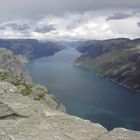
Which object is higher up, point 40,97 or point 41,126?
point 41,126

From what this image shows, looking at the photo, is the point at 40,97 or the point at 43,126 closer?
the point at 43,126

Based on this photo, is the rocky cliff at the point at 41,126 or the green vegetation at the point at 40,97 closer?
the rocky cliff at the point at 41,126

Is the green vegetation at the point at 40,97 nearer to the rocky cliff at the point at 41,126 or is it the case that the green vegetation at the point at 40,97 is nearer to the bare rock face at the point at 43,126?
the rocky cliff at the point at 41,126

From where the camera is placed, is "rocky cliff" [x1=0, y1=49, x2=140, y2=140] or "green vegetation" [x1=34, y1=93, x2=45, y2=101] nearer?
"rocky cliff" [x1=0, y1=49, x2=140, y2=140]

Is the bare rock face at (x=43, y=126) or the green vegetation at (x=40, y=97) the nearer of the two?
the bare rock face at (x=43, y=126)

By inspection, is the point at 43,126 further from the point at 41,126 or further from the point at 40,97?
the point at 40,97

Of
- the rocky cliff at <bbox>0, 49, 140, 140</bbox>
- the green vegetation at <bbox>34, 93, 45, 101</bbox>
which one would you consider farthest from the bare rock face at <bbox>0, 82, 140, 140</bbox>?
the green vegetation at <bbox>34, 93, 45, 101</bbox>

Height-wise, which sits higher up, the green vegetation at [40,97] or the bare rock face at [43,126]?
the bare rock face at [43,126]

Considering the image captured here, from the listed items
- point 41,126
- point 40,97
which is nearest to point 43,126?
point 41,126

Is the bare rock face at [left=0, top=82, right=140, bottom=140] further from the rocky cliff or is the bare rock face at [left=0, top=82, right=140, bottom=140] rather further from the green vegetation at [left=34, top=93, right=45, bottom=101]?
the green vegetation at [left=34, top=93, right=45, bottom=101]

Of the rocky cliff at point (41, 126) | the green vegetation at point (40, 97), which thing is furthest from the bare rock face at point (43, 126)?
the green vegetation at point (40, 97)

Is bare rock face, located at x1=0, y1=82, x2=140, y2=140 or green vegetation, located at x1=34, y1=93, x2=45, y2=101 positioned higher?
bare rock face, located at x1=0, y1=82, x2=140, y2=140

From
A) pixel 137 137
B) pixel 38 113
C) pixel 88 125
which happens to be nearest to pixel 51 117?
pixel 38 113
